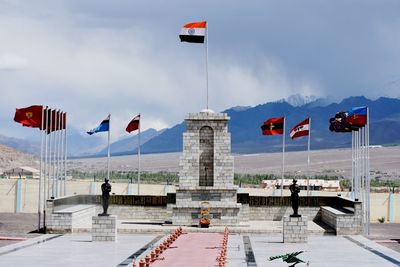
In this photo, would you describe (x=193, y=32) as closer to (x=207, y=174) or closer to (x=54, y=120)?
(x=207, y=174)

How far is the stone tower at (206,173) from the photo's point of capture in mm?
47625

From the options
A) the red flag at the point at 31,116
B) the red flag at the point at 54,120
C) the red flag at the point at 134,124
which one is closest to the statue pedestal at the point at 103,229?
the red flag at the point at 54,120

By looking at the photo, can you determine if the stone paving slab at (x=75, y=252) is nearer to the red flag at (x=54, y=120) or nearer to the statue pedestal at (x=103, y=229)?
the statue pedestal at (x=103, y=229)

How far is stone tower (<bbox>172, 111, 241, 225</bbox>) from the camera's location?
47.6 metres

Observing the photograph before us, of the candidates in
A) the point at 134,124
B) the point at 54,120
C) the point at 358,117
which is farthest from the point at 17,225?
the point at 358,117

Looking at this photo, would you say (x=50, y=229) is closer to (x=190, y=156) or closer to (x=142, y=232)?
(x=142, y=232)

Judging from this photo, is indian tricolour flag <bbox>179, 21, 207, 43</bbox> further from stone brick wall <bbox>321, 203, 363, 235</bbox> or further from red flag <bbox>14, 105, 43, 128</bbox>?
stone brick wall <bbox>321, 203, 363, 235</bbox>

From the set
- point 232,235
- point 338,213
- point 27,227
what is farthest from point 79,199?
point 338,213

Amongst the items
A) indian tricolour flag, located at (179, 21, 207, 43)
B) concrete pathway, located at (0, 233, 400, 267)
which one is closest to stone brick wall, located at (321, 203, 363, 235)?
concrete pathway, located at (0, 233, 400, 267)

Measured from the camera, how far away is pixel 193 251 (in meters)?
35.0

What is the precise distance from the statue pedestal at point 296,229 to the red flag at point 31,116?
16171mm

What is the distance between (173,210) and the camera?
4762cm

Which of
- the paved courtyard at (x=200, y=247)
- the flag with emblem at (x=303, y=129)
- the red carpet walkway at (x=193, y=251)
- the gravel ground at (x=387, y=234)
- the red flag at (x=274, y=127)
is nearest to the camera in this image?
the red carpet walkway at (x=193, y=251)

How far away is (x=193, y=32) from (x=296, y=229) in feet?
54.1
